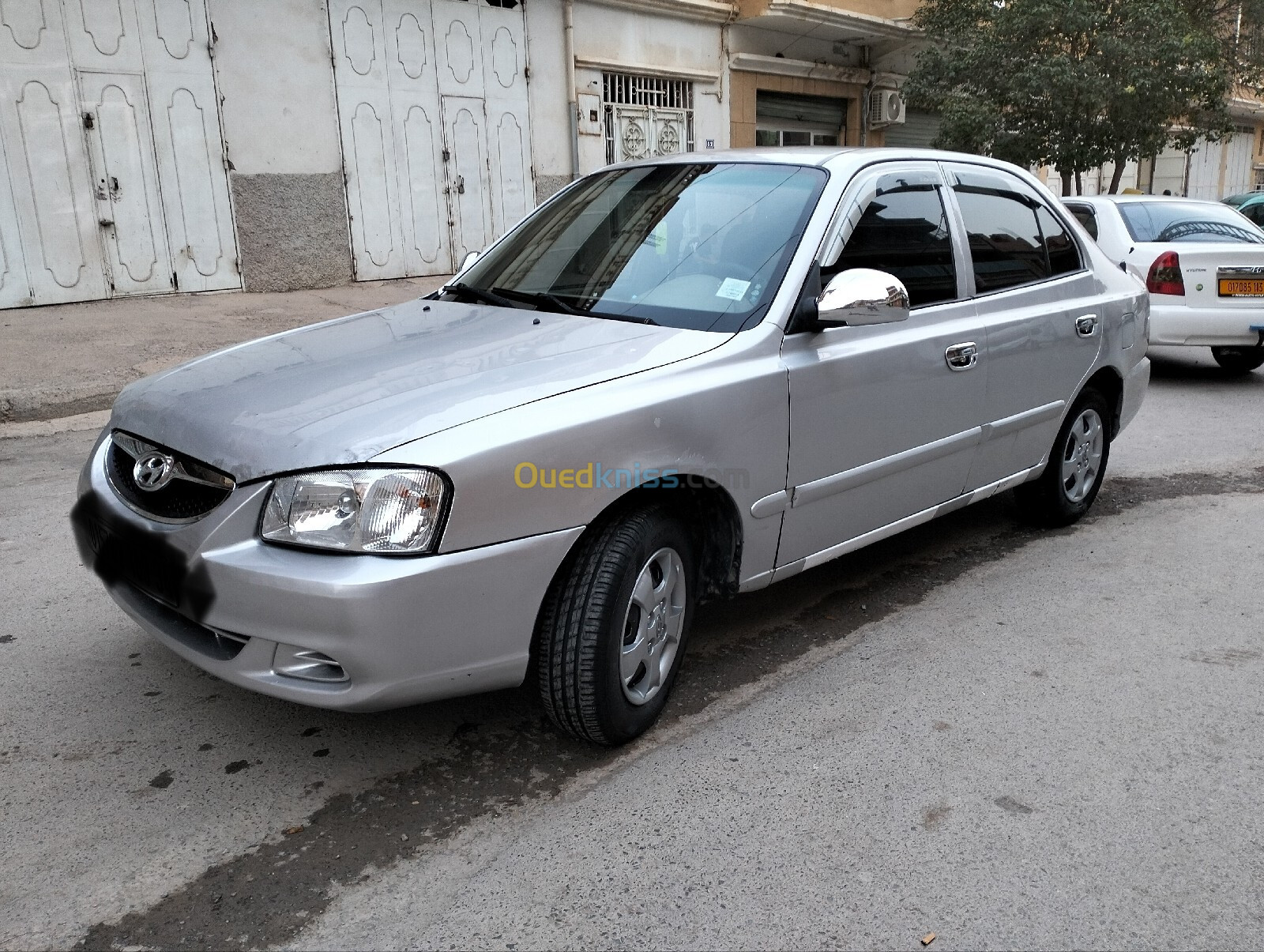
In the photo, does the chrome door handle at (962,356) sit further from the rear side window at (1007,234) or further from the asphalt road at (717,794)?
the asphalt road at (717,794)

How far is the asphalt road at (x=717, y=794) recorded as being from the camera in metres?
2.33

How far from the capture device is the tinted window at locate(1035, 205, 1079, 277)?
15.4 ft

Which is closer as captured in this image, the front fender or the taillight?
the front fender

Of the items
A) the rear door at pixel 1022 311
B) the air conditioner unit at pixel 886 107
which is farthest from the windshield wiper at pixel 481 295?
the air conditioner unit at pixel 886 107

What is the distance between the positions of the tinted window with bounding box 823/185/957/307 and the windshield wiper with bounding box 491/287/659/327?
732 mm

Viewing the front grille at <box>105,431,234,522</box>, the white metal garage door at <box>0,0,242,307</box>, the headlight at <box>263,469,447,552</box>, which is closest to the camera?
the headlight at <box>263,469,447,552</box>

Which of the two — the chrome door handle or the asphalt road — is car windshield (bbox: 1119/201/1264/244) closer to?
the asphalt road

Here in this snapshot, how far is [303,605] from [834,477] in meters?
1.81

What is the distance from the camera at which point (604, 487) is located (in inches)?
108

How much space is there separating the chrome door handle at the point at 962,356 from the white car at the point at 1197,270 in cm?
555

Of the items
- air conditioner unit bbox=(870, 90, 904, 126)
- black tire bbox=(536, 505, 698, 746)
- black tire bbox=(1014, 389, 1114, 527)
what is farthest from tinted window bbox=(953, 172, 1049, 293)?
air conditioner unit bbox=(870, 90, 904, 126)

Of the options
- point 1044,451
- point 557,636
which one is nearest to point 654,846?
point 557,636

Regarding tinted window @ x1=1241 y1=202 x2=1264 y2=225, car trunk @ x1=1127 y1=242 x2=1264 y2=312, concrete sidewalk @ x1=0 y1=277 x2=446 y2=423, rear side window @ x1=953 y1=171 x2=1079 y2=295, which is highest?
rear side window @ x1=953 y1=171 x2=1079 y2=295

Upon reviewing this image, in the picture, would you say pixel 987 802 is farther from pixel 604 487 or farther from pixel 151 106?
pixel 151 106
